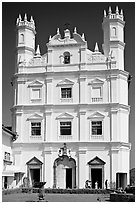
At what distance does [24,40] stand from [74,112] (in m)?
7.88

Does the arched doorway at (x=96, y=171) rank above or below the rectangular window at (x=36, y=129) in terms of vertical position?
below

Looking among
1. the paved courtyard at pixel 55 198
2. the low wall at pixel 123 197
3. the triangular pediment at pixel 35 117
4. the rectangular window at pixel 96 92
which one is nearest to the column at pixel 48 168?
the triangular pediment at pixel 35 117

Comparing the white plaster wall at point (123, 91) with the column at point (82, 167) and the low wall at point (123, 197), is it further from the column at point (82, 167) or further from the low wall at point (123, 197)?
the low wall at point (123, 197)

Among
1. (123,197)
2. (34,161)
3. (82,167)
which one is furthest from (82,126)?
(123,197)

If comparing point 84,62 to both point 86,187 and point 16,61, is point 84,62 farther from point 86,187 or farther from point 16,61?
point 86,187

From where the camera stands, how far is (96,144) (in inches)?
1389

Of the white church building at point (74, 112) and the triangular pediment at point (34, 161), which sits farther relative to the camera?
the triangular pediment at point (34, 161)

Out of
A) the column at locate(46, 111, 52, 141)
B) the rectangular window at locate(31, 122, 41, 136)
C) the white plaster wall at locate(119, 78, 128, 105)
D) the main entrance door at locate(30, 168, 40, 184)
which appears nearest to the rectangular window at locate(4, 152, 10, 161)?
the main entrance door at locate(30, 168, 40, 184)

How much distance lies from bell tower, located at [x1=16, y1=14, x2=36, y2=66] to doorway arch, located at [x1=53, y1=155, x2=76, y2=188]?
9.27 metres

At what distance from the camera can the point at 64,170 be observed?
35.8 m

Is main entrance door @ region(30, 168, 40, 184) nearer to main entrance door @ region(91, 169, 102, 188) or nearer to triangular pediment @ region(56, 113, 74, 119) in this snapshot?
main entrance door @ region(91, 169, 102, 188)

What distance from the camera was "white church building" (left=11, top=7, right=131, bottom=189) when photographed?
35.2 meters

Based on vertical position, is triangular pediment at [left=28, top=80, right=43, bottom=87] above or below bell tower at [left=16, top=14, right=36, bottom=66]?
below

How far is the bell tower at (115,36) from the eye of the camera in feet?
120
